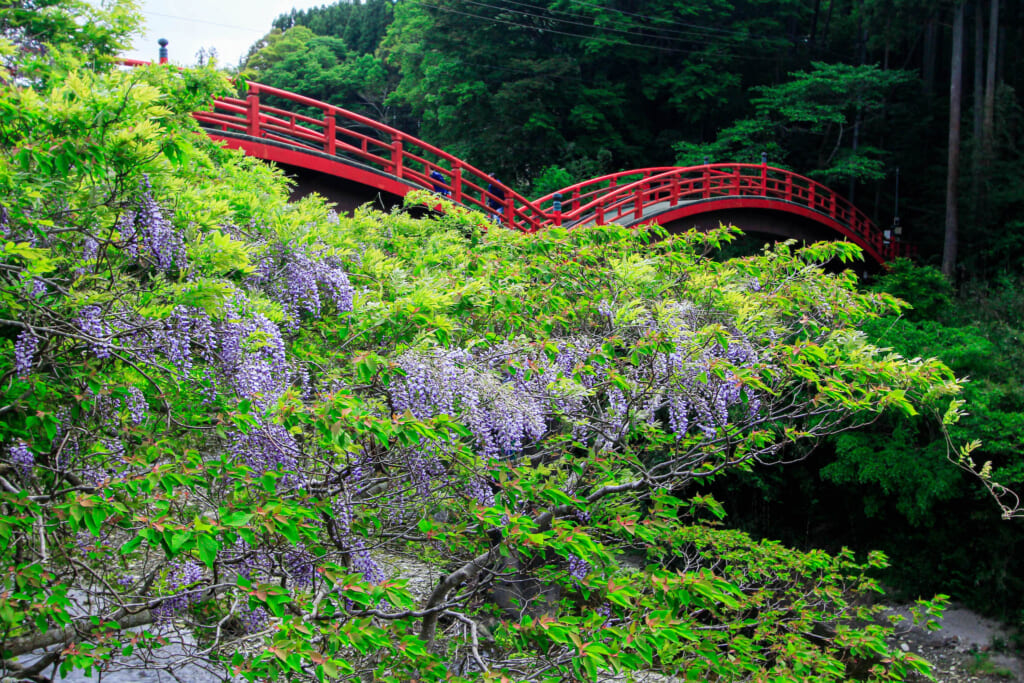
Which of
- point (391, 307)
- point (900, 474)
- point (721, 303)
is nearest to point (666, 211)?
point (900, 474)

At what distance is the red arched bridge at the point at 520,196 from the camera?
8219 mm

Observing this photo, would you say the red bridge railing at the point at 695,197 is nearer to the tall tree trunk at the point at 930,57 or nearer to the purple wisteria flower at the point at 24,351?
the tall tree trunk at the point at 930,57

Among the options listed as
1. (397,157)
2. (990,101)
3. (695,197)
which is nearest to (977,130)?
(990,101)

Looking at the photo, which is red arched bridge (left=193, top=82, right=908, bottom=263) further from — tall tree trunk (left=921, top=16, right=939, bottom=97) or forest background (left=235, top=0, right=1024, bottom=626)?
tall tree trunk (left=921, top=16, right=939, bottom=97)

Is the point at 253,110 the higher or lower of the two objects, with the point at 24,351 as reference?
higher

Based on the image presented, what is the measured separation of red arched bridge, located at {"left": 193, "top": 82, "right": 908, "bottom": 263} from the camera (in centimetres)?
822

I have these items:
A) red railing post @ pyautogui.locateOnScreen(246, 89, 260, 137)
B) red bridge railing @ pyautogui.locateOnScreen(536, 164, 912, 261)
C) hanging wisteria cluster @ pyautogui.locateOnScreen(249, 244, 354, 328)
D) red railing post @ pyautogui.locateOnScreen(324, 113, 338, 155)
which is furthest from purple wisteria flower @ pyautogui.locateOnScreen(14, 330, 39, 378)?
red bridge railing @ pyautogui.locateOnScreen(536, 164, 912, 261)

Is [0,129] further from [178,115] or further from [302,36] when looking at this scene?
[302,36]

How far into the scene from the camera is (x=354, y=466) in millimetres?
3254

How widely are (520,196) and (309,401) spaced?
24.5 feet

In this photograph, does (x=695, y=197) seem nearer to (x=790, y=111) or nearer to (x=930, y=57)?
(x=790, y=111)

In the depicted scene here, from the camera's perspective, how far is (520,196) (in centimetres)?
1059

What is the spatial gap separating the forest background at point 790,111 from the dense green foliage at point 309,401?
244 inches

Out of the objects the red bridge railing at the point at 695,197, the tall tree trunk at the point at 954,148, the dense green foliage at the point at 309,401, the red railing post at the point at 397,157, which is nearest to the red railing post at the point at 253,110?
the red railing post at the point at 397,157
